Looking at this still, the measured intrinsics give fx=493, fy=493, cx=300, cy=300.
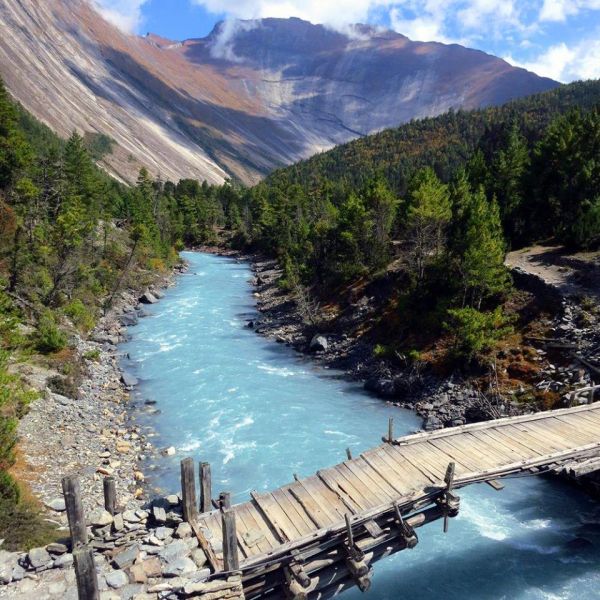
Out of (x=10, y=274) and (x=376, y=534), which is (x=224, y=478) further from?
(x=10, y=274)

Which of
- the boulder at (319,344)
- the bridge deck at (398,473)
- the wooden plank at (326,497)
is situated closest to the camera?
the bridge deck at (398,473)

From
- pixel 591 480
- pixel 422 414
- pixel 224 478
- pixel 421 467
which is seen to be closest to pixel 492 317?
pixel 422 414

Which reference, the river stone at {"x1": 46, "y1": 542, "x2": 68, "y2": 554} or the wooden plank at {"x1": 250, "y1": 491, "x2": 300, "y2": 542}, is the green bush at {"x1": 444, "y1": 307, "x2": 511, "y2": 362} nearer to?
the wooden plank at {"x1": 250, "y1": 491, "x2": 300, "y2": 542}

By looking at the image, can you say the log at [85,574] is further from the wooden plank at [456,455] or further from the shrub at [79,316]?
the shrub at [79,316]

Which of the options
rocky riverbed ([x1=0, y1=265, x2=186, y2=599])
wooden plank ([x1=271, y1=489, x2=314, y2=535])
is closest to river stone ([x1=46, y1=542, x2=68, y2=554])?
rocky riverbed ([x1=0, y1=265, x2=186, y2=599])

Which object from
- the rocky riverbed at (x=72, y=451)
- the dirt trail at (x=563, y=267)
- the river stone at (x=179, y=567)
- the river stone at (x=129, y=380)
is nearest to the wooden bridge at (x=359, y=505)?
the river stone at (x=179, y=567)
